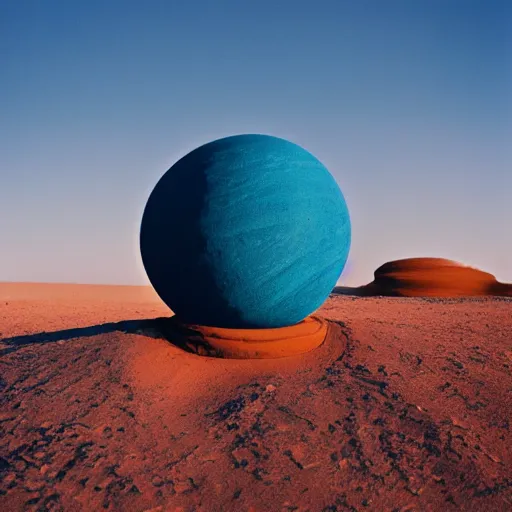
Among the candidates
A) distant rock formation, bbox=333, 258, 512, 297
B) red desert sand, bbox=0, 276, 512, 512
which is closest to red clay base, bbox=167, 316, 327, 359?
red desert sand, bbox=0, 276, 512, 512

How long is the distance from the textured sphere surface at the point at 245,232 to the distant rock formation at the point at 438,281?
48.6ft

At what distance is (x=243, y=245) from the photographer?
5957 mm

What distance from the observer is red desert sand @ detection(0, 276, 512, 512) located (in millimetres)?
4031

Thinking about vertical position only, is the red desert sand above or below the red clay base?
below

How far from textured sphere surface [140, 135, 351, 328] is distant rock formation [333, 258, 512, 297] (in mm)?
14804

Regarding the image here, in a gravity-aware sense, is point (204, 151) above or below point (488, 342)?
above

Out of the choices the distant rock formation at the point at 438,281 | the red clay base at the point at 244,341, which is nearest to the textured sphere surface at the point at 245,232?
the red clay base at the point at 244,341

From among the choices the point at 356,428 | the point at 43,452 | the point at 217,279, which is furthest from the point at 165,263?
the point at 356,428

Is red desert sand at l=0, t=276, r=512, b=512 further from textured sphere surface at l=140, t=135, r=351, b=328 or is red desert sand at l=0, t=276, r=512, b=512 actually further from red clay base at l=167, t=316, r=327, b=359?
textured sphere surface at l=140, t=135, r=351, b=328

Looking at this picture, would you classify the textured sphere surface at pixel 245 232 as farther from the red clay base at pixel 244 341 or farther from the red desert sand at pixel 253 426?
the red desert sand at pixel 253 426

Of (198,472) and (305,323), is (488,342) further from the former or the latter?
(198,472)

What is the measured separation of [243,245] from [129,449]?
2703mm

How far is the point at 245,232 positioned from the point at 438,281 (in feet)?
54.2

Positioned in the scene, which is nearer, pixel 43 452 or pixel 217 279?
pixel 43 452
